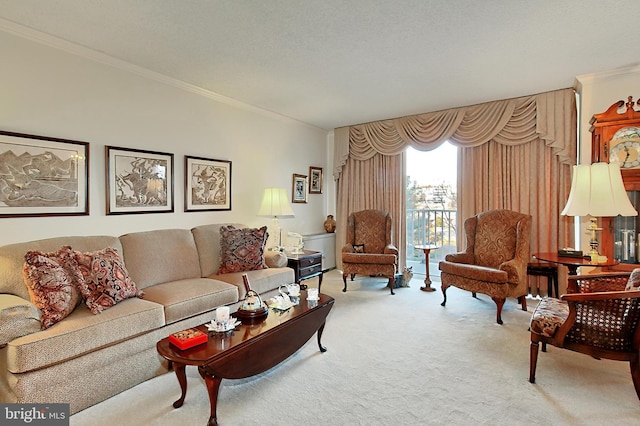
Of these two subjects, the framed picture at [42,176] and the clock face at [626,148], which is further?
the clock face at [626,148]

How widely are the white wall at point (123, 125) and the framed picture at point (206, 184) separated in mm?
75

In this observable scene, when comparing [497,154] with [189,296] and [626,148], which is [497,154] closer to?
[626,148]

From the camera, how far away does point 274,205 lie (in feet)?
14.2

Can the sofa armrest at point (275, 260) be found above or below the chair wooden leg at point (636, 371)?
above

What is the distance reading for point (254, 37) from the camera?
2732mm

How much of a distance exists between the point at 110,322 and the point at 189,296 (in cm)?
65

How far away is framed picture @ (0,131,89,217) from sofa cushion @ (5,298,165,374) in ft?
3.29

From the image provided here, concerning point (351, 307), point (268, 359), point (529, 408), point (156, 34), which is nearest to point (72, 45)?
point (156, 34)

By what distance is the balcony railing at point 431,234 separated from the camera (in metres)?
5.36

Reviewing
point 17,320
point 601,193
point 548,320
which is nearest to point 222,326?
point 17,320

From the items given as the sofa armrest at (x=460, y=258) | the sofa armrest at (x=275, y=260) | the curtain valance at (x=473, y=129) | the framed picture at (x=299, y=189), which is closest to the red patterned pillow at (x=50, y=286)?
the sofa armrest at (x=275, y=260)

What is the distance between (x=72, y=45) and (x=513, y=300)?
17.9 ft

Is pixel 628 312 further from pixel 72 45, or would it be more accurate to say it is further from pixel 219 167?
pixel 72 45

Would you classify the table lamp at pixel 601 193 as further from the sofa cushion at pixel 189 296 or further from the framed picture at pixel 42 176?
the framed picture at pixel 42 176
